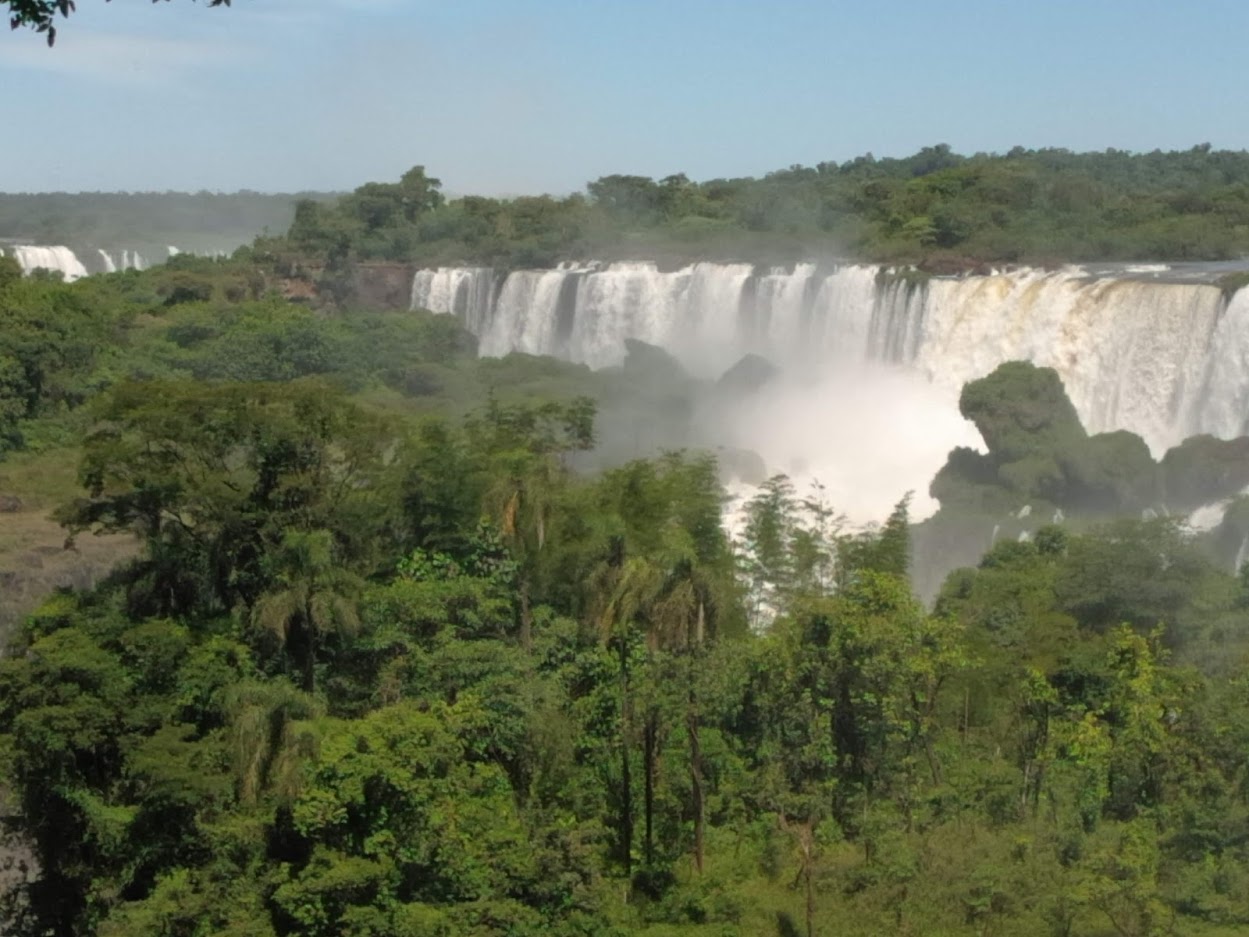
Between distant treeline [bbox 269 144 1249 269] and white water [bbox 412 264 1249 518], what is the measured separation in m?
2.64

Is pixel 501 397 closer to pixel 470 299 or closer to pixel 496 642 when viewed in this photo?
pixel 470 299

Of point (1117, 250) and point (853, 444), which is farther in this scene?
point (1117, 250)

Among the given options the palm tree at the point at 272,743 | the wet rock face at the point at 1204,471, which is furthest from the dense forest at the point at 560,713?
the wet rock face at the point at 1204,471

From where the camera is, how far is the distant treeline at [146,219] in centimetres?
8456

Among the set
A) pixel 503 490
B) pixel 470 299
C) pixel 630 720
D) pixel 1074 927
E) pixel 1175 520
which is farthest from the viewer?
pixel 470 299

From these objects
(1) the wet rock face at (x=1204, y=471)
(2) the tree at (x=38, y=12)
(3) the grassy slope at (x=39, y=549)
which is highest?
(2) the tree at (x=38, y=12)

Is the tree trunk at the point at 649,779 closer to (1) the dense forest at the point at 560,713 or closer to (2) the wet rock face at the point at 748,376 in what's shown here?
(1) the dense forest at the point at 560,713

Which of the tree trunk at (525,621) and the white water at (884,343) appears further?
the white water at (884,343)

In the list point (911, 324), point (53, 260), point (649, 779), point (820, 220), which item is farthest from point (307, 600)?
point (53, 260)

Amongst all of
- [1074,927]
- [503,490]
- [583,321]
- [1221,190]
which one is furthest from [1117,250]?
[1074,927]

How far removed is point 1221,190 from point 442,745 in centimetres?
3694

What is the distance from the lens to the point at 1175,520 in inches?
801

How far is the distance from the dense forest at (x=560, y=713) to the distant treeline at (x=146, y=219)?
62.2 meters

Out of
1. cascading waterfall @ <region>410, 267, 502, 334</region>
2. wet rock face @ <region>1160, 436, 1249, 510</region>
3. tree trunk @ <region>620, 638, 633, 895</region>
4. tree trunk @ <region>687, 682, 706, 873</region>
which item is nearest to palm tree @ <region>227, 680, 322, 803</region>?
tree trunk @ <region>620, 638, 633, 895</region>
